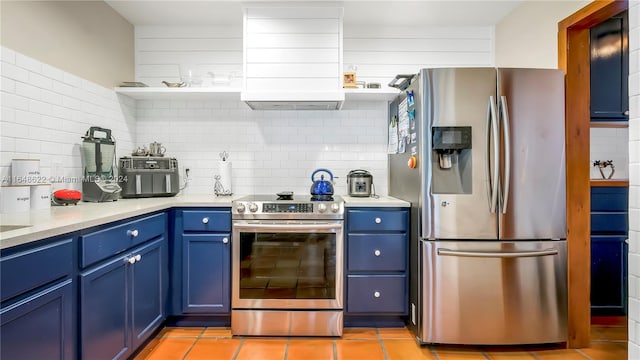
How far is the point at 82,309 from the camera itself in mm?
1483

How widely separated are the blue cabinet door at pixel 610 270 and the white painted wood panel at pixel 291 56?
2373mm

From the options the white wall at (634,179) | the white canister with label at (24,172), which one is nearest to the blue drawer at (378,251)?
the white wall at (634,179)

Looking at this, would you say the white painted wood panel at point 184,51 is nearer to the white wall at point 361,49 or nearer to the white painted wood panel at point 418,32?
the white wall at point 361,49

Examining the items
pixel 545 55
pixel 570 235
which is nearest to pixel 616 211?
pixel 570 235

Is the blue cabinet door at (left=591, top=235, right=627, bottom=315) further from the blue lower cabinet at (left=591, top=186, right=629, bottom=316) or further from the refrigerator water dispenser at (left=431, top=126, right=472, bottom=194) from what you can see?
the refrigerator water dispenser at (left=431, top=126, right=472, bottom=194)

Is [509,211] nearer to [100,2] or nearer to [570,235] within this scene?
[570,235]

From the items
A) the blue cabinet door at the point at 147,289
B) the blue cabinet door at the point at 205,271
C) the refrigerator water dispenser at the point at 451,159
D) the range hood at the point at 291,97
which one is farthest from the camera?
the range hood at the point at 291,97

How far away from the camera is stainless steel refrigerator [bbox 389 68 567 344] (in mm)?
2068

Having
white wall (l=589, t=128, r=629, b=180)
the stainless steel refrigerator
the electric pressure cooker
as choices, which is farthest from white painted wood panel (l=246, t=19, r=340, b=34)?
white wall (l=589, t=128, r=629, b=180)

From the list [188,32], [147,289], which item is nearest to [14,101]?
[147,289]

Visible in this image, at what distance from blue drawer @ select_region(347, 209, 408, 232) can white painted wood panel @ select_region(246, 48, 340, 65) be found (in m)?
1.18

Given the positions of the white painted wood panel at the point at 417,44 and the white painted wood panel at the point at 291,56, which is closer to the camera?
the white painted wood panel at the point at 291,56

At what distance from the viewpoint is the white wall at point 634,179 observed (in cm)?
158

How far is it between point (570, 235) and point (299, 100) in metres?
2.04
